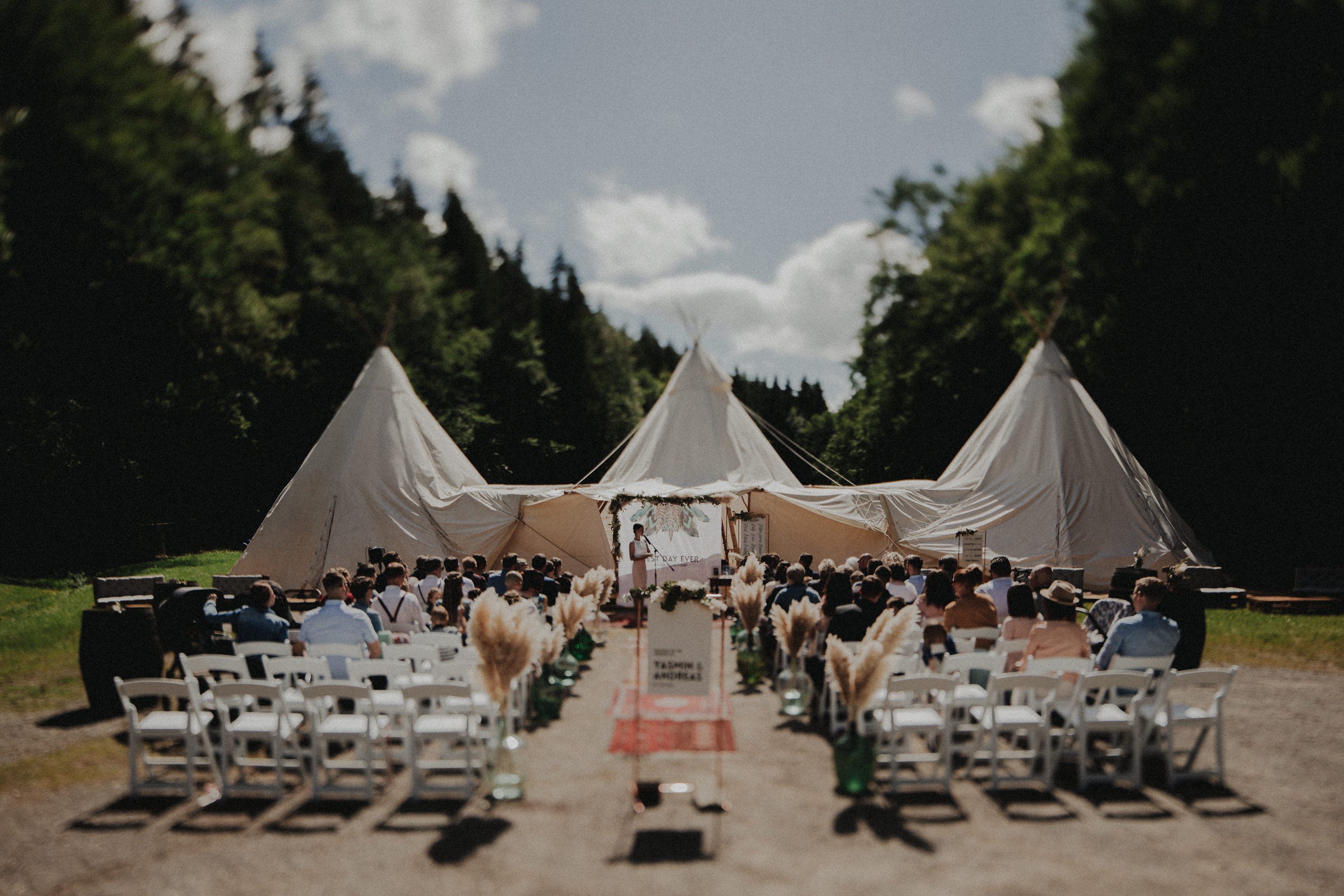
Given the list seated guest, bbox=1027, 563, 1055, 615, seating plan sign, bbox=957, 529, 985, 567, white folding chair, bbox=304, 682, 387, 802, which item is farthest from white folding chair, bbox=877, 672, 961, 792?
seating plan sign, bbox=957, 529, 985, 567

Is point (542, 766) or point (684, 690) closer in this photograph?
point (542, 766)

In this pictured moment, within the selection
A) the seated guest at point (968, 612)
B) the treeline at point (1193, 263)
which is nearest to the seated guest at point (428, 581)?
the seated guest at point (968, 612)

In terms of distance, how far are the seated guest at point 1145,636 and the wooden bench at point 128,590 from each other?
9.55 meters

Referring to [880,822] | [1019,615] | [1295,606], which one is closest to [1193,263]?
[1295,606]

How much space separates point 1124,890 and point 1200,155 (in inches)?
487

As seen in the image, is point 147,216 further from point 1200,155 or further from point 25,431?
point 25,431

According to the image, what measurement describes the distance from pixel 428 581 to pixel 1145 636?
7496 millimetres

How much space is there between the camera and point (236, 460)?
2834 cm

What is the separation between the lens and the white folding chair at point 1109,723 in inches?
220

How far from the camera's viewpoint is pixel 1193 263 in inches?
627

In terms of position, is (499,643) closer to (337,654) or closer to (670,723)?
(337,654)

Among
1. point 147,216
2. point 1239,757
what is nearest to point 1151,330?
point 1239,757

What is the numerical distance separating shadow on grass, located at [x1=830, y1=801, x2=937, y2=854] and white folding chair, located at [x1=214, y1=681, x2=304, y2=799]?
141 inches

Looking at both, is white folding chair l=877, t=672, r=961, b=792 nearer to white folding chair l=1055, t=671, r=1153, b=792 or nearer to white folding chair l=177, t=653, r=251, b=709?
white folding chair l=1055, t=671, r=1153, b=792
